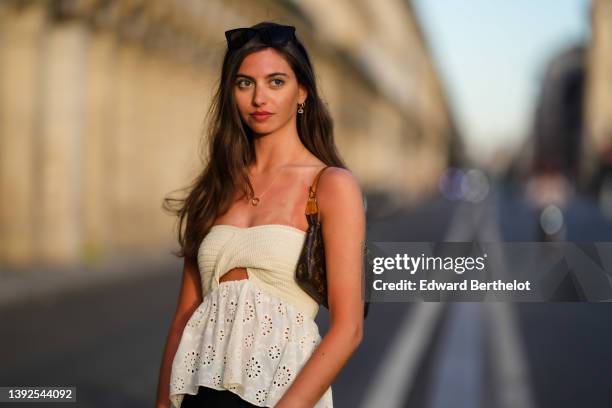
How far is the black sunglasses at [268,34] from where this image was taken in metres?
2.58

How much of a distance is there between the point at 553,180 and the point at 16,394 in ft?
50.0

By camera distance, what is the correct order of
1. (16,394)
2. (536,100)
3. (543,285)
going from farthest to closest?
(536,100), (16,394), (543,285)

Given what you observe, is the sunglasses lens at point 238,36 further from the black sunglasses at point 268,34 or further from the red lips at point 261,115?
the red lips at point 261,115

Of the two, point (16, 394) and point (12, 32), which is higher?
point (12, 32)

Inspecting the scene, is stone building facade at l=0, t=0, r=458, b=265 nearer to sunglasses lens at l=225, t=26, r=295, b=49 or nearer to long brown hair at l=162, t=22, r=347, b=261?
long brown hair at l=162, t=22, r=347, b=261

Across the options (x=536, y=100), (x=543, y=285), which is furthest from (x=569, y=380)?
(x=536, y=100)

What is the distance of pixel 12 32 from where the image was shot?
743 inches

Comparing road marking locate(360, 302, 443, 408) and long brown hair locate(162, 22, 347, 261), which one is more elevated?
road marking locate(360, 302, 443, 408)

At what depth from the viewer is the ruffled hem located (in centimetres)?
240

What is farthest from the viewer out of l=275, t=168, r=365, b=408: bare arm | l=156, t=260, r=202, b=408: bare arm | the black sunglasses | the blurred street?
the blurred street

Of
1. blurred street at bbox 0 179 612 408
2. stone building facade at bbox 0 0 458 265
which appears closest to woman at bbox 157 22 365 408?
blurred street at bbox 0 179 612 408

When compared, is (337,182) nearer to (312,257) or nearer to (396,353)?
(312,257)

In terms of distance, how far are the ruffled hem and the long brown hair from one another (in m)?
0.23

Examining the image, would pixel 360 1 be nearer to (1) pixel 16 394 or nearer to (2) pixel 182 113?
(2) pixel 182 113
